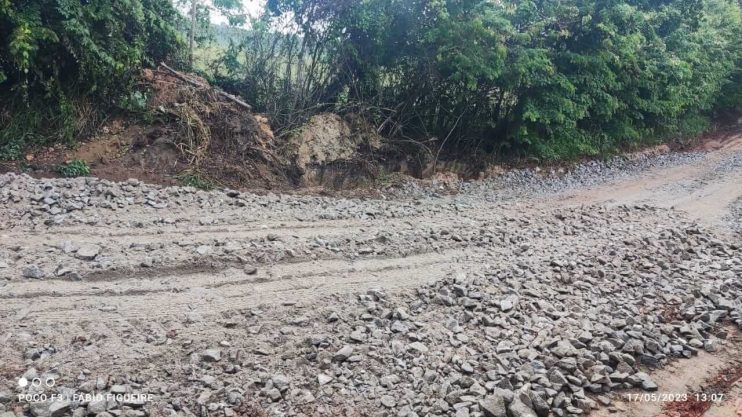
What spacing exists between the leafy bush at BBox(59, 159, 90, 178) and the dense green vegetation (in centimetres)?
56

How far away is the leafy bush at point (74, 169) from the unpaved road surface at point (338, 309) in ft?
2.17

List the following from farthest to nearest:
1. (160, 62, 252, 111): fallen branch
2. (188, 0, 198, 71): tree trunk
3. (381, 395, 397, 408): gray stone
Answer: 1. (188, 0, 198, 71): tree trunk
2. (160, 62, 252, 111): fallen branch
3. (381, 395, 397, 408): gray stone

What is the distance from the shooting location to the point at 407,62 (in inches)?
379

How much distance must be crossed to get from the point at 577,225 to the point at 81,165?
7179mm

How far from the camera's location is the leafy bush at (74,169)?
658cm

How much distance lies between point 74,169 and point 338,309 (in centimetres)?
484

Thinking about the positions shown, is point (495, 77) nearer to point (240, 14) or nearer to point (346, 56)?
point (346, 56)

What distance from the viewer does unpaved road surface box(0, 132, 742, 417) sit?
3.15 metres

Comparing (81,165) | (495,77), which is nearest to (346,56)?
(495,77)
